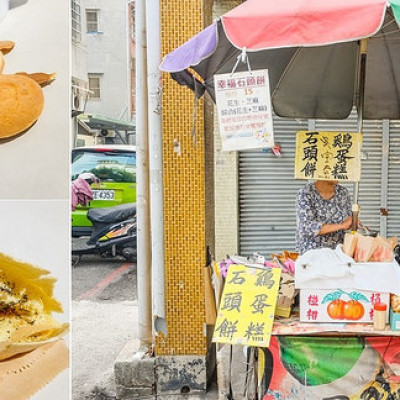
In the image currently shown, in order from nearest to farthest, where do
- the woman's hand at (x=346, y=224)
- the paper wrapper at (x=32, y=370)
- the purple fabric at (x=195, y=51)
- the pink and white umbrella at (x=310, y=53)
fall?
the paper wrapper at (x=32, y=370), the pink and white umbrella at (x=310, y=53), the purple fabric at (x=195, y=51), the woman's hand at (x=346, y=224)

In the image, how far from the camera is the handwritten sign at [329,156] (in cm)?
373

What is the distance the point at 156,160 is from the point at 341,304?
1858 mm

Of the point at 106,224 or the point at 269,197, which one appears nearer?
the point at 269,197

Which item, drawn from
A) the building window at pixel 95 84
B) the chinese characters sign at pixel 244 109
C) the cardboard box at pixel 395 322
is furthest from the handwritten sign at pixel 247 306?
the building window at pixel 95 84

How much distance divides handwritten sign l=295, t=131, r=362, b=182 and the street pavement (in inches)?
98.6

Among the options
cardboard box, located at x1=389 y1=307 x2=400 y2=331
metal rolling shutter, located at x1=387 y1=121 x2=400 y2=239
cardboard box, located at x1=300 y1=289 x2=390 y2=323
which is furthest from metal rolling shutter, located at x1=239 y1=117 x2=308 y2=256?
cardboard box, located at x1=389 y1=307 x2=400 y2=331

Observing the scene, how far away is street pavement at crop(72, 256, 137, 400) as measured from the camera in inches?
181

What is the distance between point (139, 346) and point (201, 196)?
148 cm

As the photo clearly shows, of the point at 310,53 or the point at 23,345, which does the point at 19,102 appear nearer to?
the point at 23,345

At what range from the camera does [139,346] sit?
4484 millimetres

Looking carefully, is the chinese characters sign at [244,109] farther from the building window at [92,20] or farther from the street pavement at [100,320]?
the building window at [92,20]

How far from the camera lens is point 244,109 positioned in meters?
3.04

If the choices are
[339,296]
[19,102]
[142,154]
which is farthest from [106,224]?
[19,102]

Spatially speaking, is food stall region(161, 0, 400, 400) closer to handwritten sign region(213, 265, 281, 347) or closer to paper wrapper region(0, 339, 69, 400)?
handwritten sign region(213, 265, 281, 347)
